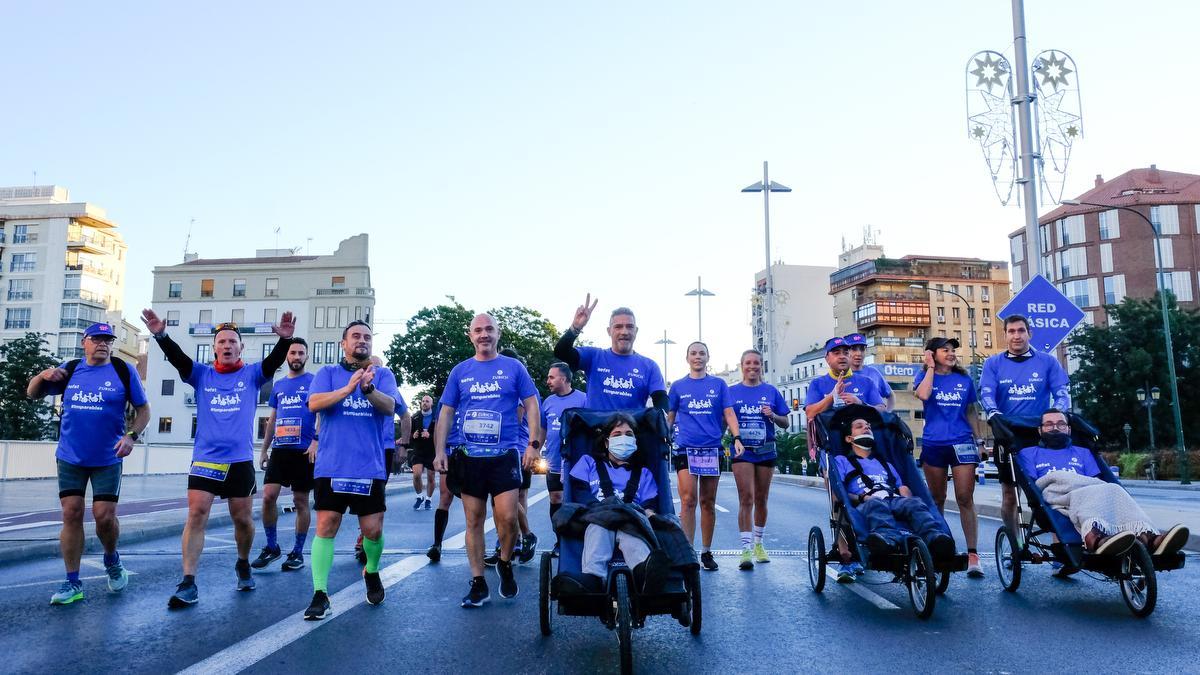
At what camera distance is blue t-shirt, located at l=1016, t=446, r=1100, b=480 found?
22.2ft

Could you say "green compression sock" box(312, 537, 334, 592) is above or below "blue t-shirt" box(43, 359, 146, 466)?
below

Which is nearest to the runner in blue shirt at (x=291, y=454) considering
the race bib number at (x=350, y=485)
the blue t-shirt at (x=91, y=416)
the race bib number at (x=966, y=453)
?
the blue t-shirt at (x=91, y=416)

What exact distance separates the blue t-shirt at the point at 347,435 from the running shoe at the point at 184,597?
1.20 m

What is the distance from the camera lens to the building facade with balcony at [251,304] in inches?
3098

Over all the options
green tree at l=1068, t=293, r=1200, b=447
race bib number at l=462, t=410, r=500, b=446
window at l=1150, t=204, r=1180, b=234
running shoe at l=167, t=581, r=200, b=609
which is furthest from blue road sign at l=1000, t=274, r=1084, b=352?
window at l=1150, t=204, r=1180, b=234

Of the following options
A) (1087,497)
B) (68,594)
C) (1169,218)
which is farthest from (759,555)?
(1169,218)

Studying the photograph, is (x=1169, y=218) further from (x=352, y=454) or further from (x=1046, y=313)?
(x=352, y=454)

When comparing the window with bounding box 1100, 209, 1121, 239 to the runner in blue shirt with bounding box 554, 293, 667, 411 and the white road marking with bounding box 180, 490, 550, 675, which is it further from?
the white road marking with bounding box 180, 490, 550, 675

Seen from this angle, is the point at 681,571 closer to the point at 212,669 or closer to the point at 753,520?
the point at 212,669

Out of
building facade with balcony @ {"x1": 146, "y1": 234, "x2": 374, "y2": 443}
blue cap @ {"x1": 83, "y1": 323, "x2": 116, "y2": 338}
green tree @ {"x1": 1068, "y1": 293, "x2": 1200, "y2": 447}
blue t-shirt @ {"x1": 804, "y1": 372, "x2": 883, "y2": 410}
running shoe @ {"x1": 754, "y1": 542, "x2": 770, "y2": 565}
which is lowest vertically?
running shoe @ {"x1": 754, "y1": 542, "x2": 770, "y2": 565}

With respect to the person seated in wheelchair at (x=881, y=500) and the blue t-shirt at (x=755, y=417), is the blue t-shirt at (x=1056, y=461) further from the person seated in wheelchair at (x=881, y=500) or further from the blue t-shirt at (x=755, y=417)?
the blue t-shirt at (x=755, y=417)

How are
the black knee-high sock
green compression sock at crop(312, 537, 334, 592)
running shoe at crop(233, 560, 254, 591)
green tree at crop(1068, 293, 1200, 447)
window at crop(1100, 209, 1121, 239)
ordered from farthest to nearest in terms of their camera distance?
window at crop(1100, 209, 1121, 239), green tree at crop(1068, 293, 1200, 447), the black knee-high sock, running shoe at crop(233, 560, 254, 591), green compression sock at crop(312, 537, 334, 592)

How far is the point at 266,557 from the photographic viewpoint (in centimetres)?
861

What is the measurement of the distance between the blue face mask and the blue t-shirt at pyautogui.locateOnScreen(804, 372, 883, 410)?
2683 mm
